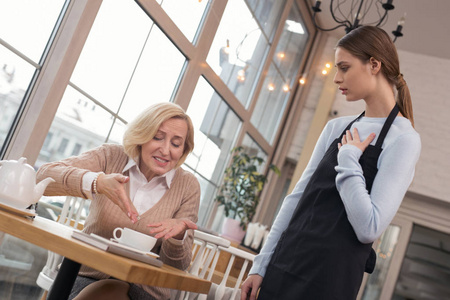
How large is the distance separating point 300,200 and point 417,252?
239 inches

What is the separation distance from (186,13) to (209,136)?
1411 mm

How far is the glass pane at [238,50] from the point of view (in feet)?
17.0

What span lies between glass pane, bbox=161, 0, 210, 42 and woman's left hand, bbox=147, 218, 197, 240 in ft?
8.98

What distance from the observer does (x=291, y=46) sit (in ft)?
23.3

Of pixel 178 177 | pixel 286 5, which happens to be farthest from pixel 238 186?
pixel 178 177

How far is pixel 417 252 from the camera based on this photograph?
691 centimetres

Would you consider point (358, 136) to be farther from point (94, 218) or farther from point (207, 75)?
point (207, 75)

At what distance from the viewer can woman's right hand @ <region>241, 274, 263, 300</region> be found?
4.67ft

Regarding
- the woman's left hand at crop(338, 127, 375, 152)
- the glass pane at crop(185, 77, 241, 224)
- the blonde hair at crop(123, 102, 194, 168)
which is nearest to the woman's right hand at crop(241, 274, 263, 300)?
the woman's left hand at crop(338, 127, 375, 152)

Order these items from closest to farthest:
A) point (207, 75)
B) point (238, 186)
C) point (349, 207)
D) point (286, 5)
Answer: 1. point (349, 207)
2. point (207, 75)
3. point (238, 186)
4. point (286, 5)

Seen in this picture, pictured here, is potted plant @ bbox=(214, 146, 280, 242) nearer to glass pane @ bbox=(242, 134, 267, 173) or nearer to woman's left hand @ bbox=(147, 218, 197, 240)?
glass pane @ bbox=(242, 134, 267, 173)

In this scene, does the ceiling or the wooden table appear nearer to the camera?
the wooden table

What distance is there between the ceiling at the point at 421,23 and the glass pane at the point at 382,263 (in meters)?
2.44

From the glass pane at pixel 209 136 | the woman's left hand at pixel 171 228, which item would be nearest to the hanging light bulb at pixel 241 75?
the glass pane at pixel 209 136
